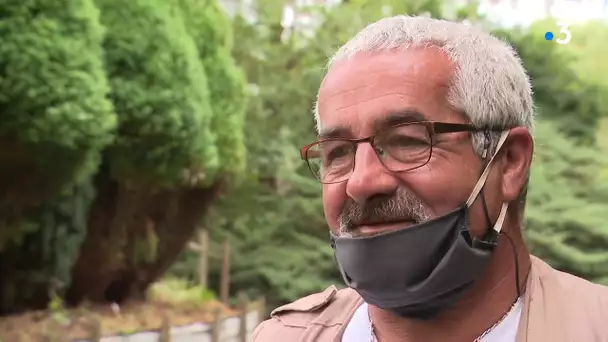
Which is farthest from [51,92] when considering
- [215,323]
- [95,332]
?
[215,323]

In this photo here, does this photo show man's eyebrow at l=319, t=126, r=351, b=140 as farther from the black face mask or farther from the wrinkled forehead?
the black face mask

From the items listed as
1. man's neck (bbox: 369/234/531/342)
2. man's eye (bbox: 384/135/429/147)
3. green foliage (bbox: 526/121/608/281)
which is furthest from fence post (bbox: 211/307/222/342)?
man's eye (bbox: 384/135/429/147)

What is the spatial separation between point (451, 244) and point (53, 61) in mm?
1485

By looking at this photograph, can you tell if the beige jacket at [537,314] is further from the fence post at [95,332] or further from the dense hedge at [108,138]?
the fence post at [95,332]

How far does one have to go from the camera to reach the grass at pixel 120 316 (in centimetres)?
216

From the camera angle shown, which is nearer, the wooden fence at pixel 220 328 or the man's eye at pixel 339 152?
the man's eye at pixel 339 152

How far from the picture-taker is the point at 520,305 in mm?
726

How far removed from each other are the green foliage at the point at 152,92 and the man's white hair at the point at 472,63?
1683 millimetres

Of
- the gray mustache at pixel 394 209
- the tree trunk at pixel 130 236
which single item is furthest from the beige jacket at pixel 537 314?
the tree trunk at pixel 130 236

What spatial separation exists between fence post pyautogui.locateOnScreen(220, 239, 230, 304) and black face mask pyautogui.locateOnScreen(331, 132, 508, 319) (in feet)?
7.51

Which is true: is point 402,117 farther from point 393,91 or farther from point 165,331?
point 165,331

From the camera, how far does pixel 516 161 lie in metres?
0.71

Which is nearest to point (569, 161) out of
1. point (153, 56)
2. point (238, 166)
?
point (238, 166)

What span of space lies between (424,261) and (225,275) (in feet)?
7.79
